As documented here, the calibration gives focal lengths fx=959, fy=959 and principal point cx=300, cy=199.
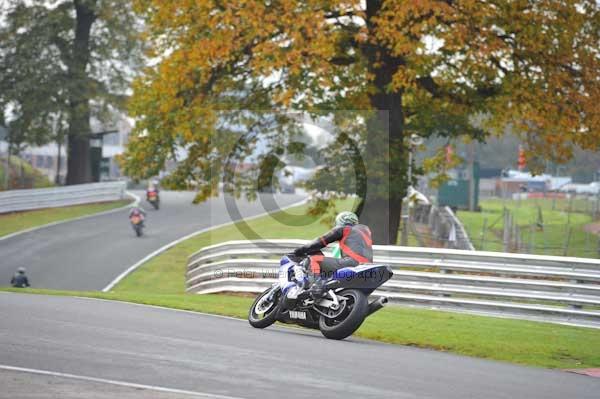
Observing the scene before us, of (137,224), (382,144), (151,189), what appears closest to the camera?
(382,144)

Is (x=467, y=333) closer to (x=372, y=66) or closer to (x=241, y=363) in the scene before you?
(x=241, y=363)

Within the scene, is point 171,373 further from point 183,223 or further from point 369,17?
point 183,223

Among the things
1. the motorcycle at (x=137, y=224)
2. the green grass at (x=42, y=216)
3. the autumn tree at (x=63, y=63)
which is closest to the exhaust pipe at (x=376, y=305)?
the motorcycle at (x=137, y=224)

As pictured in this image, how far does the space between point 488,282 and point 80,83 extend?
117 ft

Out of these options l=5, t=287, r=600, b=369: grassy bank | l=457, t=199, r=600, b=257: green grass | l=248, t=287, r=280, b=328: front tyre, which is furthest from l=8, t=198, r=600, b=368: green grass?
l=457, t=199, r=600, b=257: green grass

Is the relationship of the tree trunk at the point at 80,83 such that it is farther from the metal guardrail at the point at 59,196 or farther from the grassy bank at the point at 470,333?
the grassy bank at the point at 470,333

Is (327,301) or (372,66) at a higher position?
(372,66)

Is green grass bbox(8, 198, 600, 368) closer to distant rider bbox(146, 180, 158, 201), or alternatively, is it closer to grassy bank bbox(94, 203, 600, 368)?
grassy bank bbox(94, 203, 600, 368)

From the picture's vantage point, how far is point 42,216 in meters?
43.4

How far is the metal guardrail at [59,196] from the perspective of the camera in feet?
143

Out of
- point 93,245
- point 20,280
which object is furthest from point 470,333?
point 93,245

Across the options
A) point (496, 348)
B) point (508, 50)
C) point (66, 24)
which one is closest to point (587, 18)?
point (508, 50)

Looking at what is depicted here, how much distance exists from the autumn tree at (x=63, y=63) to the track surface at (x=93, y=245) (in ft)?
20.4

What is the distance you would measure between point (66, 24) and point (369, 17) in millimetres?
29800
